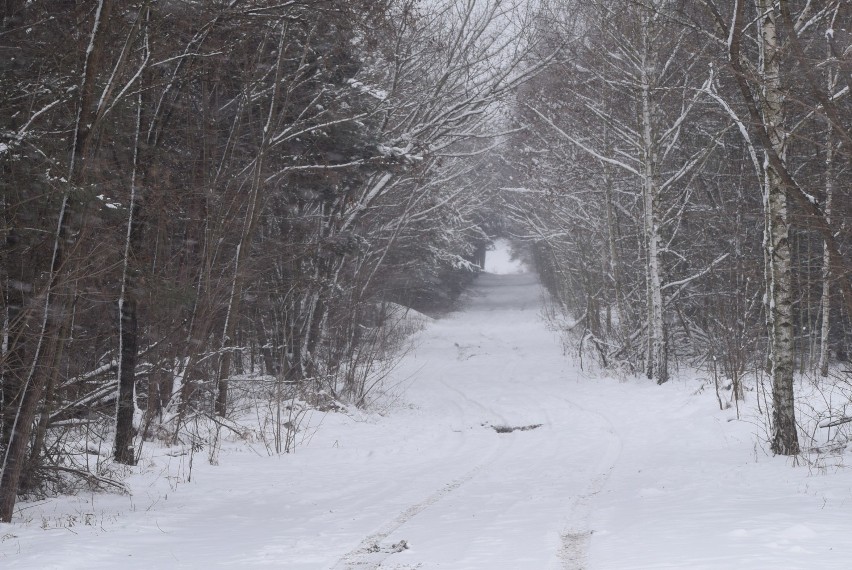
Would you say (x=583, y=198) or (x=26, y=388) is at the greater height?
(x=583, y=198)

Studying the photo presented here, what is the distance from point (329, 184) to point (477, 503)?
8564 mm

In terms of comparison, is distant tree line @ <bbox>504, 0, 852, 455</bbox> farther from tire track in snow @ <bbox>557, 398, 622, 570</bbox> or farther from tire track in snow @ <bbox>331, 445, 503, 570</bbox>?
tire track in snow @ <bbox>331, 445, 503, 570</bbox>

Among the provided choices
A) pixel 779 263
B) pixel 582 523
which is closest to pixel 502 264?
pixel 779 263

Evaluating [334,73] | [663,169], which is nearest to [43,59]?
[334,73]

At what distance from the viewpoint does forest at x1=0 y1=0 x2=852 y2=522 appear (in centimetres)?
690

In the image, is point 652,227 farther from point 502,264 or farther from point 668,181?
point 502,264

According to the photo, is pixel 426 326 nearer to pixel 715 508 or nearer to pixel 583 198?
pixel 583 198

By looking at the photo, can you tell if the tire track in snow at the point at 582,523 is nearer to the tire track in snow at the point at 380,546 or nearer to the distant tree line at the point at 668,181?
the tire track in snow at the point at 380,546

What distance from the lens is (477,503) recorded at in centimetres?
737

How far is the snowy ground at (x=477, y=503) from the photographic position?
5141 millimetres

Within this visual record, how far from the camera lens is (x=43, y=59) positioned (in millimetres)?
6891

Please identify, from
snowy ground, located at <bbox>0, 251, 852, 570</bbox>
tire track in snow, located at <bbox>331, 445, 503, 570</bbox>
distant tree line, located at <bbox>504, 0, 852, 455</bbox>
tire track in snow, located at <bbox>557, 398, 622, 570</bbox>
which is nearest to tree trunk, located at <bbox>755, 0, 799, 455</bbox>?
snowy ground, located at <bbox>0, 251, 852, 570</bbox>

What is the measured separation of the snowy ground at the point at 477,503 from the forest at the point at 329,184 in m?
0.66

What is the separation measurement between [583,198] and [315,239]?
10.8 metres
